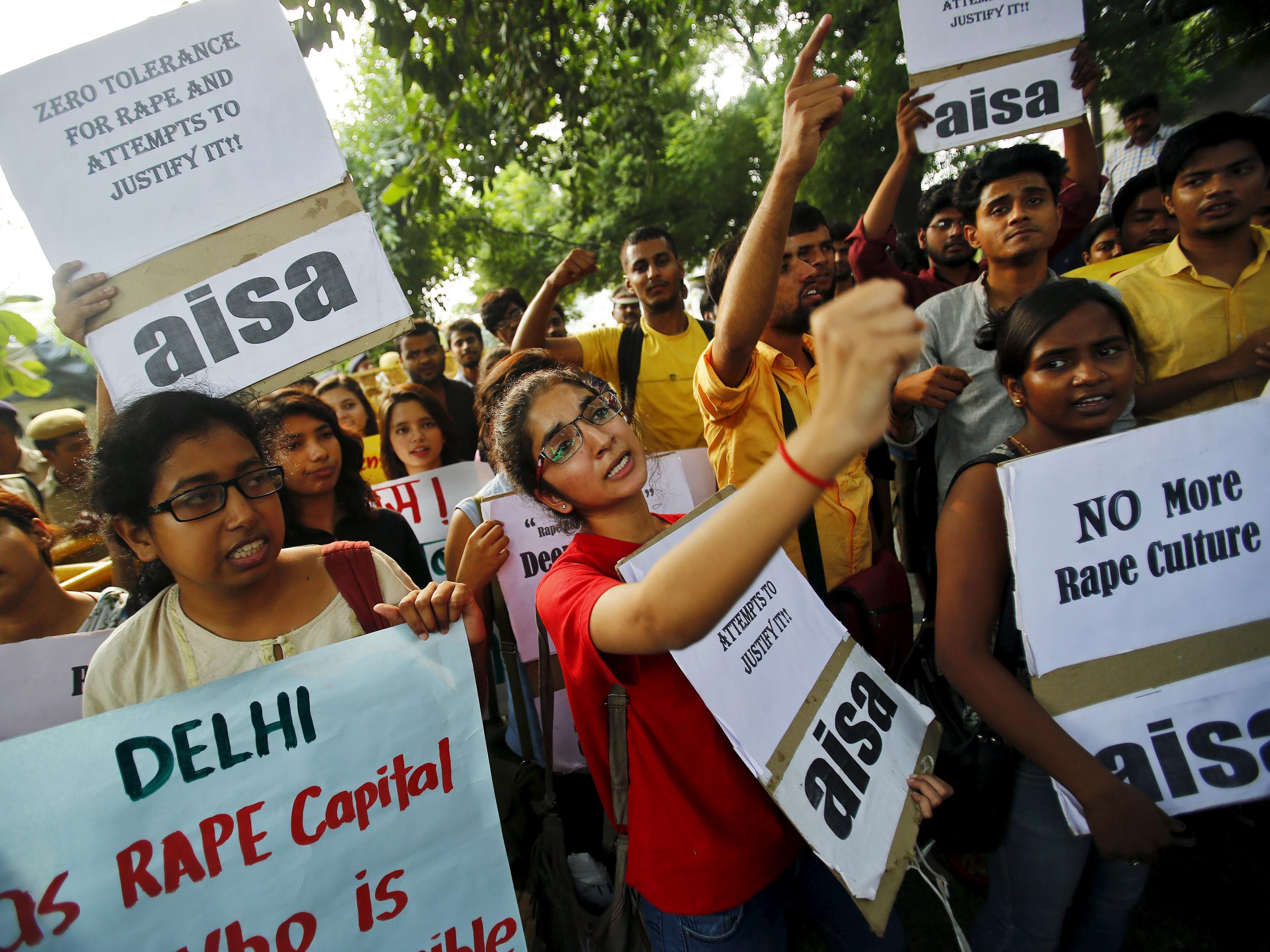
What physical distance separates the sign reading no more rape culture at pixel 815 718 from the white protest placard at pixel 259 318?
1.14 meters

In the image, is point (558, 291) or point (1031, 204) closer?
point (1031, 204)

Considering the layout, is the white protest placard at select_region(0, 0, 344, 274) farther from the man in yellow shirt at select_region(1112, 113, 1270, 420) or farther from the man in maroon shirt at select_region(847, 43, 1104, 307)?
the man in yellow shirt at select_region(1112, 113, 1270, 420)

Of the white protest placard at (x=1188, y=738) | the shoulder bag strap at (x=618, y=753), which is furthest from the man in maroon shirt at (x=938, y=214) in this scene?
the shoulder bag strap at (x=618, y=753)

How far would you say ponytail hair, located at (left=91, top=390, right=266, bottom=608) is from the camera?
1509 millimetres

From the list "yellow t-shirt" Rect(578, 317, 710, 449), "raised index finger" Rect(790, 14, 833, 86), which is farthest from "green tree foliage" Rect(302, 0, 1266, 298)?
"raised index finger" Rect(790, 14, 833, 86)

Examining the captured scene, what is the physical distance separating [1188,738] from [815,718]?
86cm

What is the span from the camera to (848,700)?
163 cm

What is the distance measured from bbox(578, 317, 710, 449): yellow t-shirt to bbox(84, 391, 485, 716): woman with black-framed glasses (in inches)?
69.5

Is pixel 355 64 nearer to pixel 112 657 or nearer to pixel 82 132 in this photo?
pixel 82 132

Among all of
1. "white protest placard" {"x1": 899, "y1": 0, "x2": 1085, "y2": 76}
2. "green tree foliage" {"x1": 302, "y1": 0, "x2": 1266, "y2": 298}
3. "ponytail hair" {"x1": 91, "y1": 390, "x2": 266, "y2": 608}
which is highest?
"green tree foliage" {"x1": 302, "y1": 0, "x2": 1266, "y2": 298}

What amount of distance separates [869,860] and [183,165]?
239cm

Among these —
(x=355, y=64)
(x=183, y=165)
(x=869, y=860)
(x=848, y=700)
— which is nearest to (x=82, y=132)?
(x=183, y=165)

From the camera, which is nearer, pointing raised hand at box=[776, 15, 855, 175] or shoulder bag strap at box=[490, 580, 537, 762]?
pointing raised hand at box=[776, 15, 855, 175]

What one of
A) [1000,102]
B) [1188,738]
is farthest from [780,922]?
[1000,102]
